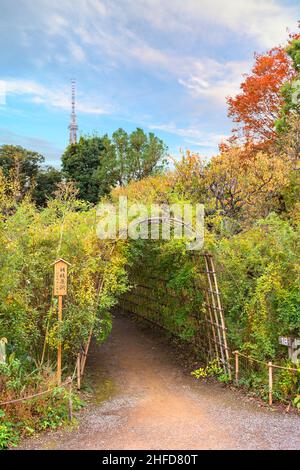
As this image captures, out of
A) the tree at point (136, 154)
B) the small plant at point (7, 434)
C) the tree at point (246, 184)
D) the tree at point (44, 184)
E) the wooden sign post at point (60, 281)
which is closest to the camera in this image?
the small plant at point (7, 434)

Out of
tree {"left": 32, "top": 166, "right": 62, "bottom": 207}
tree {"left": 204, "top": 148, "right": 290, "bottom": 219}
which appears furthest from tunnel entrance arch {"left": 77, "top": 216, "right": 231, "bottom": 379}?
tree {"left": 32, "top": 166, "right": 62, "bottom": 207}

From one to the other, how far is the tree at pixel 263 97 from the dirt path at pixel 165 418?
982cm

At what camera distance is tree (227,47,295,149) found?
43.8 ft

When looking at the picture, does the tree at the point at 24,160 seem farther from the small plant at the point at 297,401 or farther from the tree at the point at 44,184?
the small plant at the point at 297,401

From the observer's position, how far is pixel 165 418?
437cm

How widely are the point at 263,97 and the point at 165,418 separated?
1203 cm

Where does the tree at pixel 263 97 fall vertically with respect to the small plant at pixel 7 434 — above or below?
above

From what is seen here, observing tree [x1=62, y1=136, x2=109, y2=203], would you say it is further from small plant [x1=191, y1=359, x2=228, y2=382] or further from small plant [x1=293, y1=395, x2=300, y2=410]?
small plant [x1=293, y1=395, x2=300, y2=410]

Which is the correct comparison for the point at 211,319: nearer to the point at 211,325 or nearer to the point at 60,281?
the point at 211,325

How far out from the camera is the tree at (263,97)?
43.8 ft

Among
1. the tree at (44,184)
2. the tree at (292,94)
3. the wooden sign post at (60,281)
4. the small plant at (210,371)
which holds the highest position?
the tree at (292,94)

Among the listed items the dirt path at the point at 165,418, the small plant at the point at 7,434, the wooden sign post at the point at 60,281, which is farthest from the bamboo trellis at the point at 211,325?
the small plant at the point at 7,434

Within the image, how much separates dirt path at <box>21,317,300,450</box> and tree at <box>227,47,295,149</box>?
32.2ft

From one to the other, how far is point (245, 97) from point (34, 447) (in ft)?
42.5
